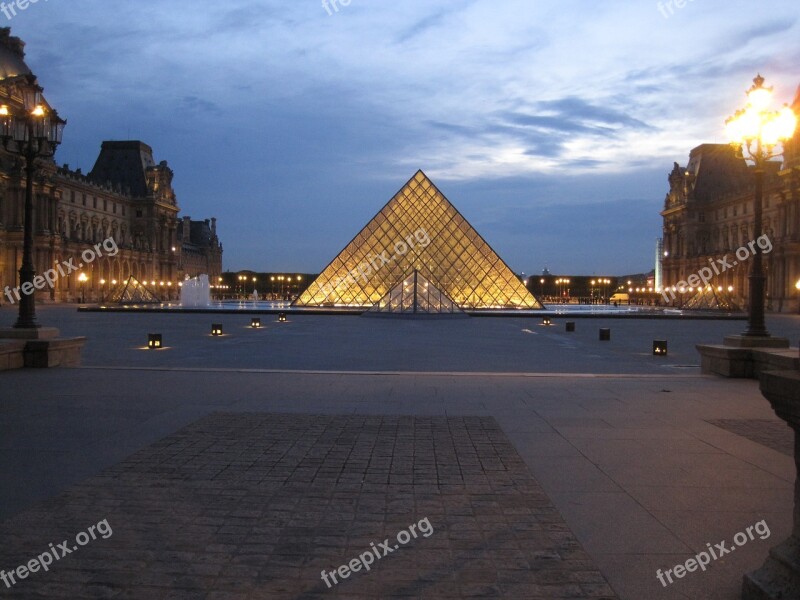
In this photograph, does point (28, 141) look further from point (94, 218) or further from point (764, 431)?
point (94, 218)

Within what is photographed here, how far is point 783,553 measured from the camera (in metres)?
2.41

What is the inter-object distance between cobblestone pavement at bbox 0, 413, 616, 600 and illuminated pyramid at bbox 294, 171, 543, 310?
107 ft

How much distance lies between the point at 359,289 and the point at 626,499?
3502cm

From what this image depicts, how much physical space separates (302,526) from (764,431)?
14.1 ft

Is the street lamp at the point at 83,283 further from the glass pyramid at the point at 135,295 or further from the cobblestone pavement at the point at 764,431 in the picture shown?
the cobblestone pavement at the point at 764,431

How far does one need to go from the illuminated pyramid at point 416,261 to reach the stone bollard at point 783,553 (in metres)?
34.8

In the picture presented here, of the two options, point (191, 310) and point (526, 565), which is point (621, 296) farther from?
point (526, 565)

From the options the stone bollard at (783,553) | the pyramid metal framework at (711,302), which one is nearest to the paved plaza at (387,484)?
the stone bollard at (783,553)

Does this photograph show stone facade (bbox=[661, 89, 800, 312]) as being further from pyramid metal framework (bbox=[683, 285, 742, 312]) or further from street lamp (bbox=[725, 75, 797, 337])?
street lamp (bbox=[725, 75, 797, 337])

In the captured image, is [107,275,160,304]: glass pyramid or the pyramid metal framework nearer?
the pyramid metal framework

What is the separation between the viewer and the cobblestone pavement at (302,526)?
275 centimetres

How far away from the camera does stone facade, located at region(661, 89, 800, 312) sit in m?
47.6

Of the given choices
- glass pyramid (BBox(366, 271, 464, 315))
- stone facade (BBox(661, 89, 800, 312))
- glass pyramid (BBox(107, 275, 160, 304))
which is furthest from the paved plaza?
stone facade (BBox(661, 89, 800, 312))

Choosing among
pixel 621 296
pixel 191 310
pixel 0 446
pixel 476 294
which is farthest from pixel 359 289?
pixel 621 296
